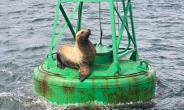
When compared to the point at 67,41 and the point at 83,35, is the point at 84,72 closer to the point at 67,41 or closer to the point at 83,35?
the point at 83,35

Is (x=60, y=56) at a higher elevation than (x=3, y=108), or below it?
higher

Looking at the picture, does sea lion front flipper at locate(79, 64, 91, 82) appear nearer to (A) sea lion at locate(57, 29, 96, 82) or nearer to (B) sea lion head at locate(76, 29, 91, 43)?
(A) sea lion at locate(57, 29, 96, 82)

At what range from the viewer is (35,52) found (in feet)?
49.3

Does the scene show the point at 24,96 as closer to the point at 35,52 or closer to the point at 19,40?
the point at 35,52

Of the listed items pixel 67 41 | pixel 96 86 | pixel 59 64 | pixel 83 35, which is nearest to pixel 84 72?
pixel 96 86

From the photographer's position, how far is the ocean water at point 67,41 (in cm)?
987

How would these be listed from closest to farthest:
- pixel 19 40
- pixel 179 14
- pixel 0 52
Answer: pixel 0 52, pixel 19 40, pixel 179 14

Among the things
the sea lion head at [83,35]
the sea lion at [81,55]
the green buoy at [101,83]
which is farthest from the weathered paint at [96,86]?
the sea lion head at [83,35]

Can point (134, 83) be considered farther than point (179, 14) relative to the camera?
No

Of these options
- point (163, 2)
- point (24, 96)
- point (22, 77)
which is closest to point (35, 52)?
point (22, 77)

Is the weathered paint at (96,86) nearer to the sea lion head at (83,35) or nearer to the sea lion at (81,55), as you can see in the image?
the sea lion at (81,55)

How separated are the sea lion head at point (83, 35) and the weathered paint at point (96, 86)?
0.65m

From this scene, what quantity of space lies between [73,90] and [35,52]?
6936mm

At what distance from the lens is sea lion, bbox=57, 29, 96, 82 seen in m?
8.46
